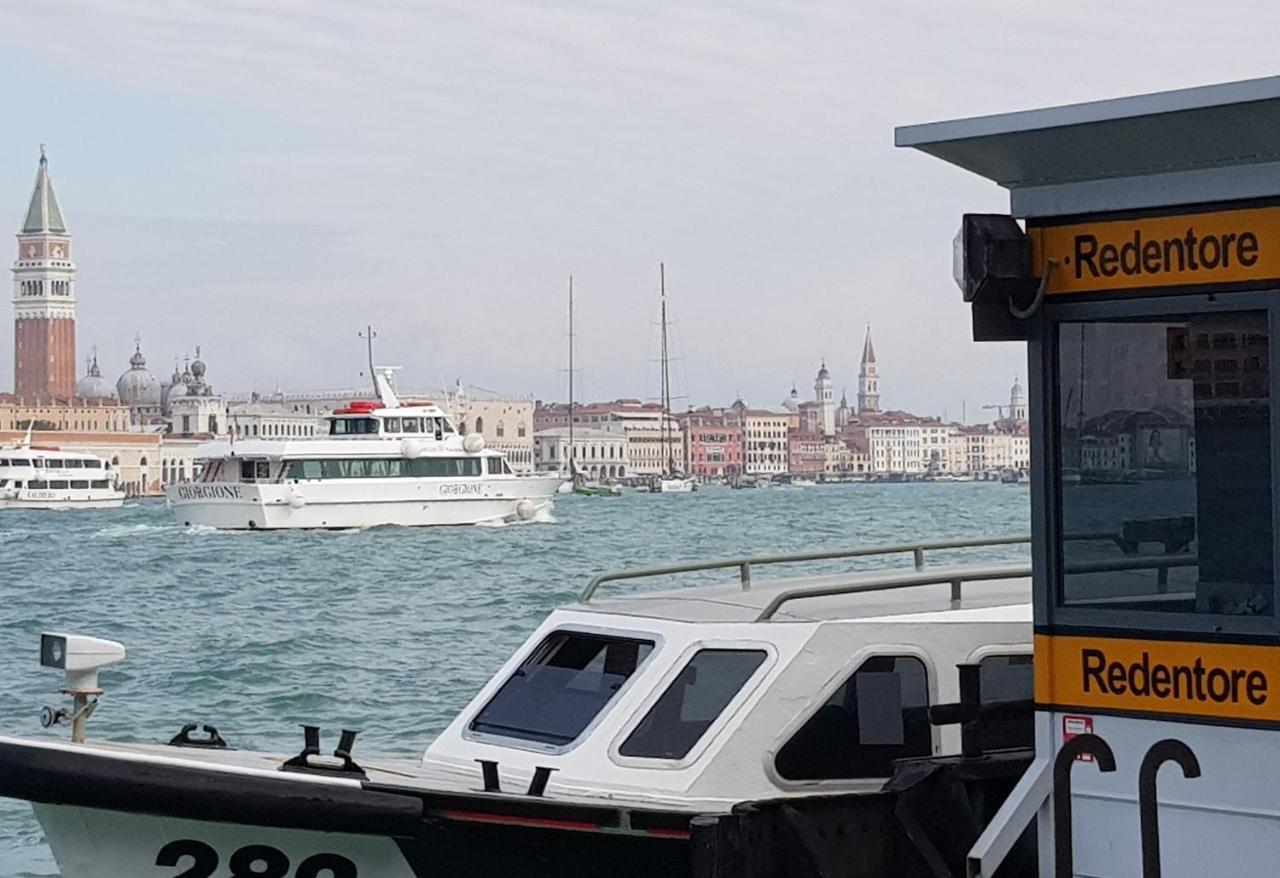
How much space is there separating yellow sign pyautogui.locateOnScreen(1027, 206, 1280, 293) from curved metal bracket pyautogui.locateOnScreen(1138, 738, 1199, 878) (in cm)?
105

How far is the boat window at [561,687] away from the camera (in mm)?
6645

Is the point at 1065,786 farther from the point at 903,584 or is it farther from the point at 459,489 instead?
the point at 459,489

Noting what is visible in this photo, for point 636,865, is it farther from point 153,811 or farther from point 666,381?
point 666,381

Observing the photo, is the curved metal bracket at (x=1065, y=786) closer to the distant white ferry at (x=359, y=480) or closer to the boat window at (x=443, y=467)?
the distant white ferry at (x=359, y=480)

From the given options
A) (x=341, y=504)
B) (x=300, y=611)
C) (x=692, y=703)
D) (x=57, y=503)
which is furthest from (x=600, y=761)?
(x=57, y=503)

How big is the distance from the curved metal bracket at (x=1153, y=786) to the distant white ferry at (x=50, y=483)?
311ft

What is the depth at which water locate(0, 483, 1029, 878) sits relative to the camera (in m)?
17.9

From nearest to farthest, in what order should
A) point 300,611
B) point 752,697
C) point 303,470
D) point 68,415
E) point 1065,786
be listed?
point 1065,786 < point 752,697 < point 300,611 < point 303,470 < point 68,415

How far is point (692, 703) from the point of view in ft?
21.2

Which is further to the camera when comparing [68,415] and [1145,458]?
[68,415]

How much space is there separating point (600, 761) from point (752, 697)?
0.47 m

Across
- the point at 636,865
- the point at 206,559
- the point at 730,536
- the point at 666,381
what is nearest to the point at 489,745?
→ the point at 636,865

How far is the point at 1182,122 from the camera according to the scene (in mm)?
4809

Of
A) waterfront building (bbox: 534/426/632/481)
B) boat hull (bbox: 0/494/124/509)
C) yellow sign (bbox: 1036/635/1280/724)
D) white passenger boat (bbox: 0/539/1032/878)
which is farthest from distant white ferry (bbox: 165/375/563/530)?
waterfront building (bbox: 534/426/632/481)
